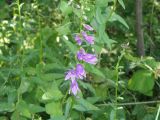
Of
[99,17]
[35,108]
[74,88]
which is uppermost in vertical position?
[99,17]

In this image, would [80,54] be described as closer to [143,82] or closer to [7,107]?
Answer: [7,107]

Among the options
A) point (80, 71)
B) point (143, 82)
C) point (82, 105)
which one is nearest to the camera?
point (80, 71)

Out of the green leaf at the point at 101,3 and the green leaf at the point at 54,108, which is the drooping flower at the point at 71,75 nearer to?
the green leaf at the point at 54,108

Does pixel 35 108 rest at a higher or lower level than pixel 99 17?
lower

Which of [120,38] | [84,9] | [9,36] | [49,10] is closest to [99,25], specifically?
[84,9]

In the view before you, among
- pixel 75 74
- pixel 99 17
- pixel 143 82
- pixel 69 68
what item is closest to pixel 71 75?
pixel 75 74

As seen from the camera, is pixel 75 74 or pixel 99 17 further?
pixel 99 17

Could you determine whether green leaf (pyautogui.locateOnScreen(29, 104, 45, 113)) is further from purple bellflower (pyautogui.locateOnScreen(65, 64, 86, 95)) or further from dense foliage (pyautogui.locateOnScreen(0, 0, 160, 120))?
purple bellflower (pyautogui.locateOnScreen(65, 64, 86, 95))

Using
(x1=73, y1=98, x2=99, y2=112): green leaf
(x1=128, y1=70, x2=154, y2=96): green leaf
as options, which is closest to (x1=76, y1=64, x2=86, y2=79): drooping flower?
(x1=73, y1=98, x2=99, y2=112): green leaf
